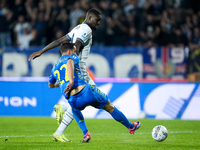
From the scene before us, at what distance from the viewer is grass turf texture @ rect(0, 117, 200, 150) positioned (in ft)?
18.3

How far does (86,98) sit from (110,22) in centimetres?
889

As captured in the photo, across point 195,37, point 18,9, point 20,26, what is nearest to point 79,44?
point 195,37

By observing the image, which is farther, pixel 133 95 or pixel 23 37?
pixel 23 37

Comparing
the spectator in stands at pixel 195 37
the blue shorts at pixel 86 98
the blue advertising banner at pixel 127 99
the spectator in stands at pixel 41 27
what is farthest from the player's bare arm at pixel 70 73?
the spectator in stands at pixel 195 37

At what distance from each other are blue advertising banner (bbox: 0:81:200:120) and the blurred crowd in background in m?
3.09

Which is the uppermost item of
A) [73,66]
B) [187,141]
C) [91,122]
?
[73,66]

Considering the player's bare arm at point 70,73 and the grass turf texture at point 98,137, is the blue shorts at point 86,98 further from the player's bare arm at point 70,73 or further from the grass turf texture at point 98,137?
the grass turf texture at point 98,137

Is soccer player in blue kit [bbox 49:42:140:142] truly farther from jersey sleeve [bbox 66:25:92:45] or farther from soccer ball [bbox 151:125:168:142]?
soccer ball [bbox 151:125:168:142]

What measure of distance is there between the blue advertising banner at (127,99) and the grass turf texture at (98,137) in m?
1.25

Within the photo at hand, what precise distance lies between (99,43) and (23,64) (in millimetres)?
3026

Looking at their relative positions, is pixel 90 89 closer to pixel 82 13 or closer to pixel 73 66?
pixel 73 66

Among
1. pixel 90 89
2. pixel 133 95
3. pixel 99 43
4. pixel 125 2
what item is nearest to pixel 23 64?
pixel 99 43

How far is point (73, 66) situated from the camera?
568 centimetres

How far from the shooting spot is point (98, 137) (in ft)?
23.2
